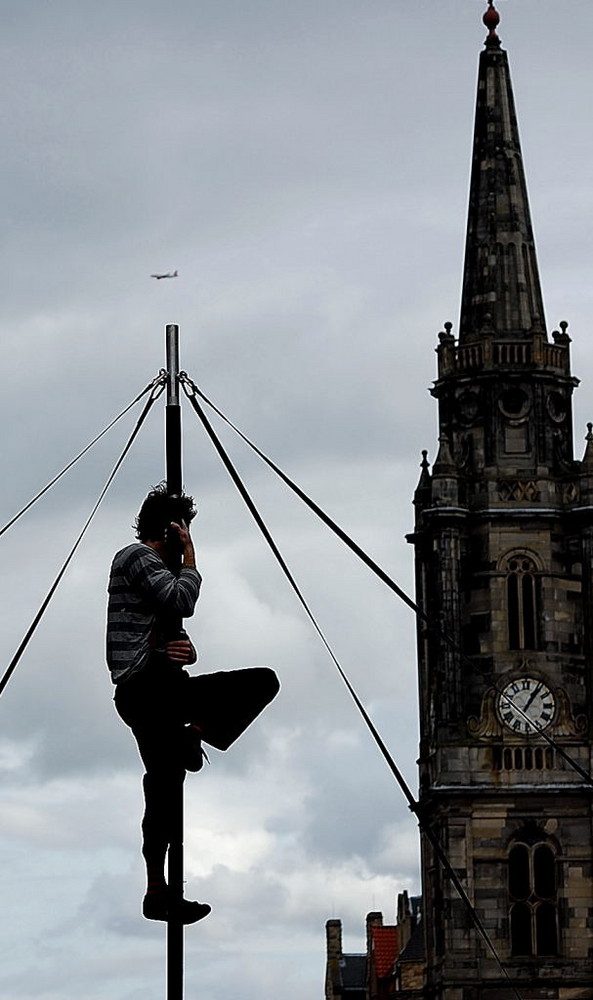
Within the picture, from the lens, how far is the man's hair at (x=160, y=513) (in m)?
13.6

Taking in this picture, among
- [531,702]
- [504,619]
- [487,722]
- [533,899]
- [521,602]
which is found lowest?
[533,899]

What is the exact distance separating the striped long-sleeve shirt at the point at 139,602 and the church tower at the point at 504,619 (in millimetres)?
73626

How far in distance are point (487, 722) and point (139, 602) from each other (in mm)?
77312

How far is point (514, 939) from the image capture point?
87312 millimetres

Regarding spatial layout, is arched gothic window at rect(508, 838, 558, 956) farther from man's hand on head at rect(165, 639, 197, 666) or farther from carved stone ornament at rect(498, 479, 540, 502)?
man's hand on head at rect(165, 639, 197, 666)

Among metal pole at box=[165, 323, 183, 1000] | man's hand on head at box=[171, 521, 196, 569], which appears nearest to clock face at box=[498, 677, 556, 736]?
metal pole at box=[165, 323, 183, 1000]

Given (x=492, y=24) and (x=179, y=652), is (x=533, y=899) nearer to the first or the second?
(x=492, y=24)

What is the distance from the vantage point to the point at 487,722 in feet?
295

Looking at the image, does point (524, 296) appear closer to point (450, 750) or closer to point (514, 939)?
point (450, 750)

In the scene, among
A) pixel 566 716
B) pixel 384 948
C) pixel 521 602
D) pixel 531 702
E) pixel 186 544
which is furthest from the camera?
pixel 384 948

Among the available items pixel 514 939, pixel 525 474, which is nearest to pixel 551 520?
pixel 525 474

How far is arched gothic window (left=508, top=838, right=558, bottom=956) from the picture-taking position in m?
87.4

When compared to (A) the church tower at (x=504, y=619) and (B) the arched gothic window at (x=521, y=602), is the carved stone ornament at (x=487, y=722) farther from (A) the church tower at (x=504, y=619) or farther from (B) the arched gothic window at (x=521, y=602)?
(B) the arched gothic window at (x=521, y=602)

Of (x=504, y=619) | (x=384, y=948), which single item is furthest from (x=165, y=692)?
(x=384, y=948)
